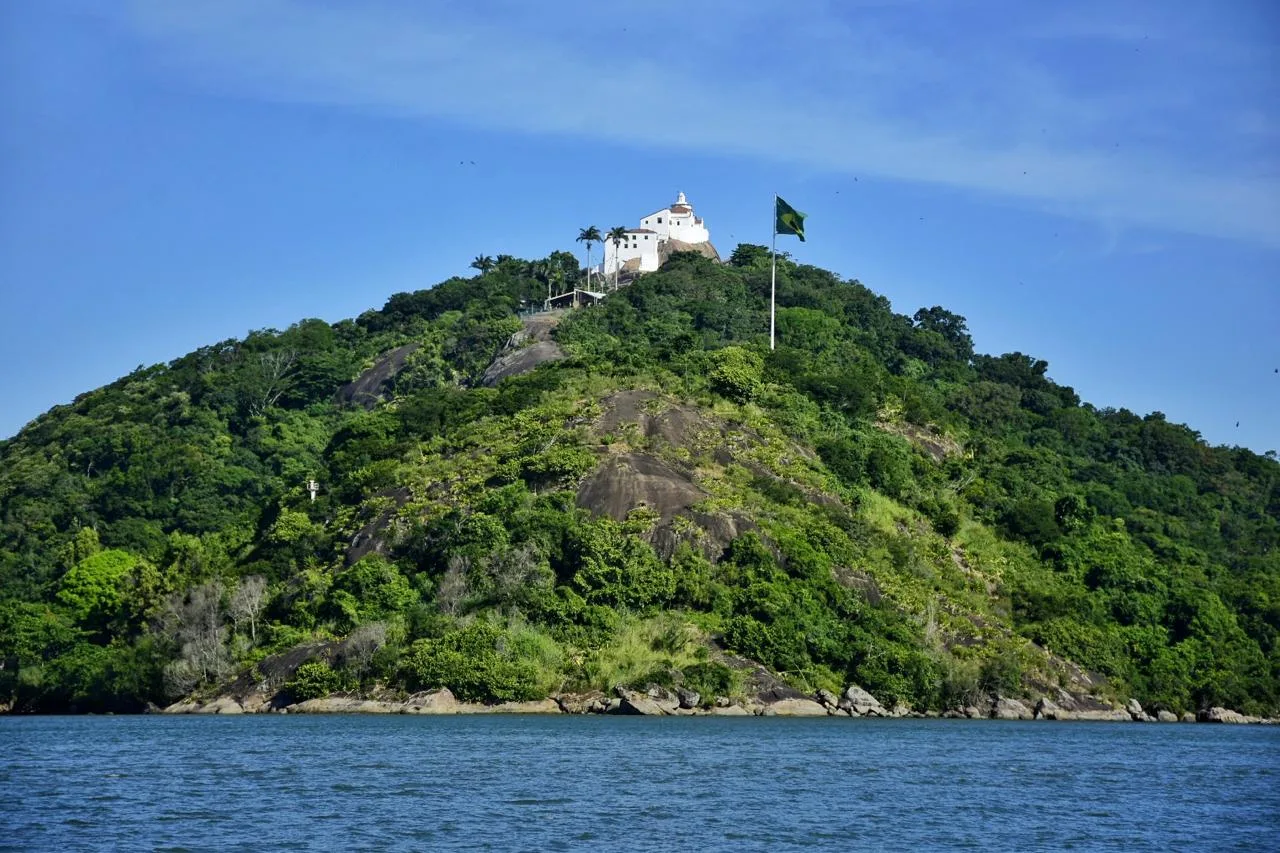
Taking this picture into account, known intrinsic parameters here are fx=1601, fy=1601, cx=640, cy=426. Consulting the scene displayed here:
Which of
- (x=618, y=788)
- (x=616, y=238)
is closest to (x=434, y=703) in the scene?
(x=618, y=788)

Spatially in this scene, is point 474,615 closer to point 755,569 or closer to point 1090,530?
point 755,569

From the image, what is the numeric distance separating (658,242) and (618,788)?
134 m

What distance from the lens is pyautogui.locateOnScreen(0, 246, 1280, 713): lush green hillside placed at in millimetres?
89438

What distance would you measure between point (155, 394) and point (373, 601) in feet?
273

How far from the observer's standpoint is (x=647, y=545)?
94125 millimetres

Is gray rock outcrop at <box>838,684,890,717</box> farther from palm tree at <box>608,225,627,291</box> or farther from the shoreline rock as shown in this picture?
palm tree at <box>608,225,627,291</box>

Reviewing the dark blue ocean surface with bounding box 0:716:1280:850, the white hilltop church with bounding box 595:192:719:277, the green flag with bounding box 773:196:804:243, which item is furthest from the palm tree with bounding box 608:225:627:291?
the dark blue ocean surface with bounding box 0:716:1280:850

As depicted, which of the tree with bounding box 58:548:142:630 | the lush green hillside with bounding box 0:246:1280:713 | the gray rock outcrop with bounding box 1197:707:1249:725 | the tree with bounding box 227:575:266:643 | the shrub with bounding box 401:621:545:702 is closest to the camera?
the shrub with bounding box 401:621:545:702

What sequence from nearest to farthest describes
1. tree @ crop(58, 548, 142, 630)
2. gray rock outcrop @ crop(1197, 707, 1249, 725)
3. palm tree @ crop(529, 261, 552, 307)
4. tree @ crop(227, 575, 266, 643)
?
tree @ crop(227, 575, 266, 643) < gray rock outcrop @ crop(1197, 707, 1249, 725) < tree @ crop(58, 548, 142, 630) < palm tree @ crop(529, 261, 552, 307)

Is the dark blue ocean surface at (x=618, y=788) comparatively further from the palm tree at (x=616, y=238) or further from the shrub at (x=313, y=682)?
the palm tree at (x=616, y=238)

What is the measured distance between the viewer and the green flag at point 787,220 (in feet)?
380

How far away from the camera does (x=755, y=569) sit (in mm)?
93500

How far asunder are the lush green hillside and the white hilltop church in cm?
2422

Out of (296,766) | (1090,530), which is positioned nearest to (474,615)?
(296,766)
